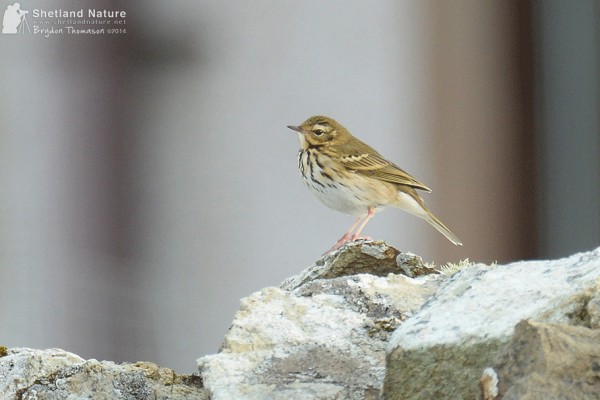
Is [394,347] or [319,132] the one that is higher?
[319,132]

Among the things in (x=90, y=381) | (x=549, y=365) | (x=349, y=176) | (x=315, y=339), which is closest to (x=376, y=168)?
(x=349, y=176)

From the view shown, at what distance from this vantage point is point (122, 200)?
20.5ft

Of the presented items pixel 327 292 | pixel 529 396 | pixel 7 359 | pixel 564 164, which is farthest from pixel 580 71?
pixel 529 396

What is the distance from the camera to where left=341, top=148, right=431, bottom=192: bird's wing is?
554 cm

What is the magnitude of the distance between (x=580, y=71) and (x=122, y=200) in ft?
9.06

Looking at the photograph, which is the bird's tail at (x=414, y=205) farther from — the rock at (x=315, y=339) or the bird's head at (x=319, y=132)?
the rock at (x=315, y=339)

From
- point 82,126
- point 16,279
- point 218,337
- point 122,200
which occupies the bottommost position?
point 218,337

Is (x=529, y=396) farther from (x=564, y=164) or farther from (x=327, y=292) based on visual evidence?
(x=564, y=164)

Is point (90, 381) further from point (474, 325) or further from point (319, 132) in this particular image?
point (319, 132)

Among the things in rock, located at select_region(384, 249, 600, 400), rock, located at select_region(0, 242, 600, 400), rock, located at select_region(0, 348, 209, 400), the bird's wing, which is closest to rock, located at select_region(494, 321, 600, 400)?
rock, located at select_region(0, 242, 600, 400)

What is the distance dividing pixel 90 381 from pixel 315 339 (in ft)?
1.58

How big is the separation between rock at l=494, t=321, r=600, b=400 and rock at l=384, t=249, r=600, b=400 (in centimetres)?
15

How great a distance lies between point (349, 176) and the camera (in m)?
5.42

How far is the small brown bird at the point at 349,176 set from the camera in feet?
17.5
